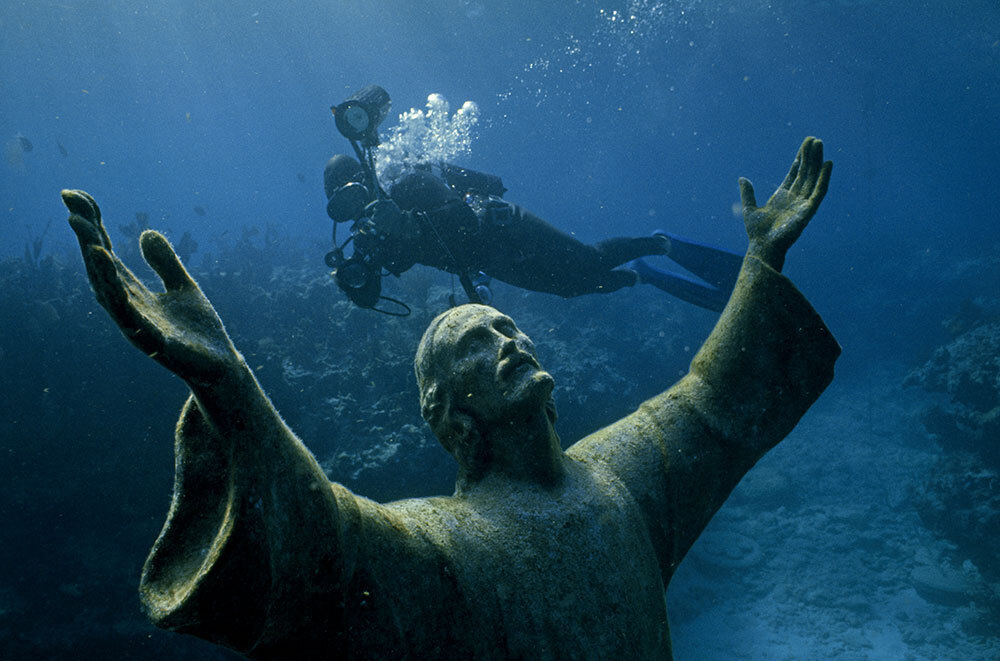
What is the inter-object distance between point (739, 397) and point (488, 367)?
119 centimetres

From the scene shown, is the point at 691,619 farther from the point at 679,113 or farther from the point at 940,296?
the point at 679,113

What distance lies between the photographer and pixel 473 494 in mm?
1816

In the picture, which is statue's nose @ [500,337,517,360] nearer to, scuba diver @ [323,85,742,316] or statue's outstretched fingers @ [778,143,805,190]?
statue's outstretched fingers @ [778,143,805,190]

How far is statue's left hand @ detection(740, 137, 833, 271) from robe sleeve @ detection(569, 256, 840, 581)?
90 mm

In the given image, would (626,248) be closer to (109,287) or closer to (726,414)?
(726,414)

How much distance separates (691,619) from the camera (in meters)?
8.66

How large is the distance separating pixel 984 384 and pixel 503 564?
1438 cm

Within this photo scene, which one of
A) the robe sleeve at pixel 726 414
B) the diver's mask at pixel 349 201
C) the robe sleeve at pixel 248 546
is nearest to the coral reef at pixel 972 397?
the robe sleeve at pixel 726 414

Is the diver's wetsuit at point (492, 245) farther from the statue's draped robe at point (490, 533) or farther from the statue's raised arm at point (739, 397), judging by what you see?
the statue's draped robe at point (490, 533)

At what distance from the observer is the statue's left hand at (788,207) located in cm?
200

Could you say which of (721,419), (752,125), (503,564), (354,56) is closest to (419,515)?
(503,564)

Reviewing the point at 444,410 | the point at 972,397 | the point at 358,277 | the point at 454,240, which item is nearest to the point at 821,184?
the point at 444,410

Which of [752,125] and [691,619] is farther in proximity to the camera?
[752,125]

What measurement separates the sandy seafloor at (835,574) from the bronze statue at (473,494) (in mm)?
8179
